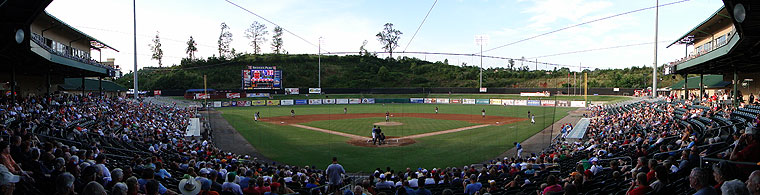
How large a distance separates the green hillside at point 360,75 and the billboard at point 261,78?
2763 cm

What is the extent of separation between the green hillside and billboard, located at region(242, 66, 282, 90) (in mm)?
27631

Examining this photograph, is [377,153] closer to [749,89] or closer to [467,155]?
[467,155]

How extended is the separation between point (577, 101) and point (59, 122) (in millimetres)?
60887

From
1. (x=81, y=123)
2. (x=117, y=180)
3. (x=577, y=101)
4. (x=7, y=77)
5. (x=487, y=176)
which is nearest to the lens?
(x=117, y=180)

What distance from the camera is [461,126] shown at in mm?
35344

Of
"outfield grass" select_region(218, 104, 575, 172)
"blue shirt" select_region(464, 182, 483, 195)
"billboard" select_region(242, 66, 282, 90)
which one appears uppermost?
"billboard" select_region(242, 66, 282, 90)

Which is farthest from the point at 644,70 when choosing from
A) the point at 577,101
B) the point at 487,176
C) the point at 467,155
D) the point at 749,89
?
the point at 487,176

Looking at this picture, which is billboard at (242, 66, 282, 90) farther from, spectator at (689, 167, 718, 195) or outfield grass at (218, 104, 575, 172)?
spectator at (689, 167, 718, 195)

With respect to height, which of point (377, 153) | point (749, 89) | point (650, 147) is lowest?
point (377, 153)

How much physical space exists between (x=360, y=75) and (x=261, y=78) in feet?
130

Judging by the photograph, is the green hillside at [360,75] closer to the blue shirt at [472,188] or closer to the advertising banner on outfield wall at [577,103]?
the advertising banner on outfield wall at [577,103]


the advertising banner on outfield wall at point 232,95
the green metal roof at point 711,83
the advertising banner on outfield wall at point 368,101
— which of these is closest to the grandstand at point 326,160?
the green metal roof at point 711,83

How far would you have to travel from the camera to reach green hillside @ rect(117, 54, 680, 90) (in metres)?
83.5

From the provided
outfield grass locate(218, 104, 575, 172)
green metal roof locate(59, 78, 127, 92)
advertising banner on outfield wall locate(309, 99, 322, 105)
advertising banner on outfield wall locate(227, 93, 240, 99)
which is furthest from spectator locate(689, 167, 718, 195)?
advertising banner on outfield wall locate(227, 93, 240, 99)
